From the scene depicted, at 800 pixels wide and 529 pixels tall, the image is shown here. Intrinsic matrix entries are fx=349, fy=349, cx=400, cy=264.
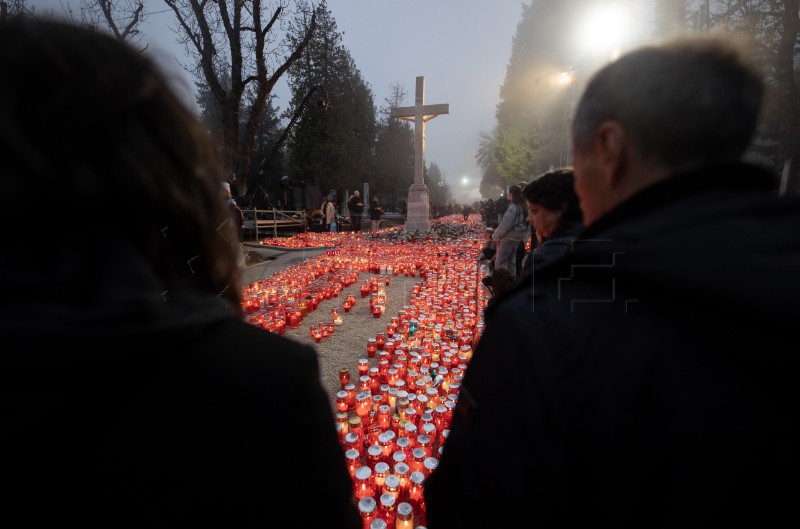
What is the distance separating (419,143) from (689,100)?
15929 mm

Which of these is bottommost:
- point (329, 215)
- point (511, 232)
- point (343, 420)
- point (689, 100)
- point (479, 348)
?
point (343, 420)

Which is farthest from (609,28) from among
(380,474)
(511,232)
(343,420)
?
(380,474)

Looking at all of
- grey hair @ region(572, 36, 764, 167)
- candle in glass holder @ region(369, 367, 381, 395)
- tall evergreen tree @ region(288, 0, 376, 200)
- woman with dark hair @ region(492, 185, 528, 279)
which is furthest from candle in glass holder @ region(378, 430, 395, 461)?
tall evergreen tree @ region(288, 0, 376, 200)

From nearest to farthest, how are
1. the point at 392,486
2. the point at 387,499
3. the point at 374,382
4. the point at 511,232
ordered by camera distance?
the point at 387,499 < the point at 392,486 < the point at 374,382 < the point at 511,232

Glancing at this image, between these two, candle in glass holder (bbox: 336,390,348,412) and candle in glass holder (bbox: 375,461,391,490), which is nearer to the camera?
candle in glass holder (bbox: 375,461,391,490)

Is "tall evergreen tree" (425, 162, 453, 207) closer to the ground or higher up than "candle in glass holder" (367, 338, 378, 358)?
higher up

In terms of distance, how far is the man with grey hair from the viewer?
2.12 ft

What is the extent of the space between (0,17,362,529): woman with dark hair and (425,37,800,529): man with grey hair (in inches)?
17.2

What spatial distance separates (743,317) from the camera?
2.03 feet

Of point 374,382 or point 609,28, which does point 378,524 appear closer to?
point 374,382

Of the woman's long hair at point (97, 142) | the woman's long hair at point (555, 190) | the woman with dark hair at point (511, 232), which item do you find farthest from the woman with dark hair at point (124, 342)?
the woman with dark hair at point (511, 232)

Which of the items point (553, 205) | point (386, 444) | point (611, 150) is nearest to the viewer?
point (611, 150)

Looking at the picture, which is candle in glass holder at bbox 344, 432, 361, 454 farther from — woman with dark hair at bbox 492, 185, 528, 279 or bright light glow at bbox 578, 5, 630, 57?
bright light glow at bbox 578, 5, 630, 57

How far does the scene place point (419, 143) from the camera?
1591 centimetres
